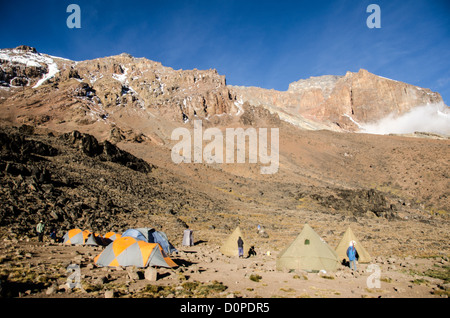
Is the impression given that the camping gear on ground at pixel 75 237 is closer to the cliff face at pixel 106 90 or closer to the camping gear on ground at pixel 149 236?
the camping gear on ground at pixel 149 236

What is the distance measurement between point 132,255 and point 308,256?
729 centimetres

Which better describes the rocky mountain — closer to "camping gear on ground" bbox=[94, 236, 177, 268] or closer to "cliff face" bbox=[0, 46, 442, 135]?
"cliff face" bbox=[0, 46, 442, 135]

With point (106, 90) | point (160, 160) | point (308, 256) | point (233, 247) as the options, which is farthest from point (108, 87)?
point (308, 256)

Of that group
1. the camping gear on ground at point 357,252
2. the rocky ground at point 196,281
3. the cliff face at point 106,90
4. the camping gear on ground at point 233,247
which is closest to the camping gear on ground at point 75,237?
the rocky ground at point 196,281

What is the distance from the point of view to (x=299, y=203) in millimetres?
42375

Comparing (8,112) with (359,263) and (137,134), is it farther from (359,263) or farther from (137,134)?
(359,263)

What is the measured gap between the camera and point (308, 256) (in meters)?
11.4

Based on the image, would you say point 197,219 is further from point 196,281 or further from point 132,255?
point 196,281

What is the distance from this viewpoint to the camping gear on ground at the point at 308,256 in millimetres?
11195

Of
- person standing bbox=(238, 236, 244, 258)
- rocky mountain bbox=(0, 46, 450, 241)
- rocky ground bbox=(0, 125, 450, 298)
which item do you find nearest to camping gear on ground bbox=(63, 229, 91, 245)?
rocky ground bbox=(0, 125, 450, 298)

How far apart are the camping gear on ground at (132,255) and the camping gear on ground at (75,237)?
5.39 metres

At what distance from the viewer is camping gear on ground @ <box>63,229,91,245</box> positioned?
48.9ft
